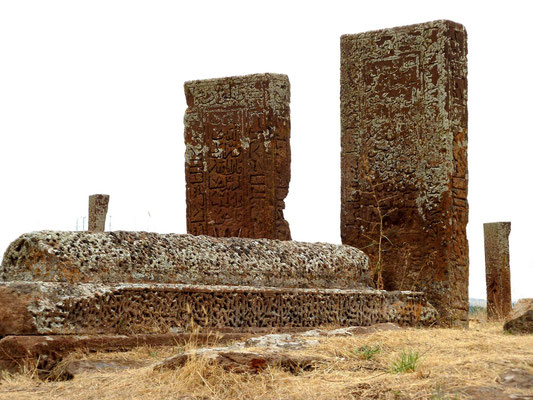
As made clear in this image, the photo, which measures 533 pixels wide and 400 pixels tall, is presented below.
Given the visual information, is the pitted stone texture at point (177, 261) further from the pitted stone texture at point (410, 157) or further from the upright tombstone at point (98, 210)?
the upright tombstone at point (98, 210)

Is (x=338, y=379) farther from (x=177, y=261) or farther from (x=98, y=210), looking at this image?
(x=98, y=210)

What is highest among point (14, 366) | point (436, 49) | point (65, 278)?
point (436, 49)

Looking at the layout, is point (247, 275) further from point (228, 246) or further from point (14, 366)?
point (14, 366)

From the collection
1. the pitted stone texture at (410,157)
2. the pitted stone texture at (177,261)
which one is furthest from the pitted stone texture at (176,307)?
the pitted stone texture at (410,157)

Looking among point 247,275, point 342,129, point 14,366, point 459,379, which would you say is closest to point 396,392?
point 459,379

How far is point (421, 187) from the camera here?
983 cm

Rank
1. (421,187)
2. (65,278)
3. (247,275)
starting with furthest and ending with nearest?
1. (421,187)
2. (247,275)
3. (65,278)

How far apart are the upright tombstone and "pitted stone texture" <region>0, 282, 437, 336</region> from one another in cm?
788

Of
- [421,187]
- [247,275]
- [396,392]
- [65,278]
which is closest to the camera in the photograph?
[396,392]

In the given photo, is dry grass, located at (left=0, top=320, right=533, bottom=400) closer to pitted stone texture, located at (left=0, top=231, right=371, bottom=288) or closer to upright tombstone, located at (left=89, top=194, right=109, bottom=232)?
pitted stone texture, located at (left=0, top=231, right=371, bottom=288)

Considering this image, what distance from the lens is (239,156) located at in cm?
1130

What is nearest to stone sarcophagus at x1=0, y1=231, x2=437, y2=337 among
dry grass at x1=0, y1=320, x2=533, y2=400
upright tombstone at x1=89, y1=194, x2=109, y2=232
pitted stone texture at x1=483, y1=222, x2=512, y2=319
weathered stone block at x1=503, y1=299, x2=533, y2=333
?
dry grass at x1=0, y1=320, x2=533, y2=400

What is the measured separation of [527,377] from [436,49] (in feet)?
18.5

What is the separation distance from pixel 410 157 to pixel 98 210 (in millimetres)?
7382
